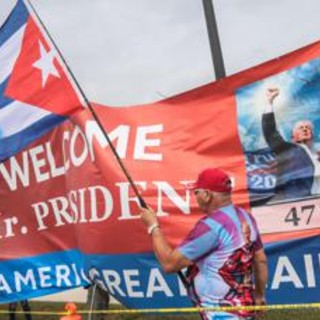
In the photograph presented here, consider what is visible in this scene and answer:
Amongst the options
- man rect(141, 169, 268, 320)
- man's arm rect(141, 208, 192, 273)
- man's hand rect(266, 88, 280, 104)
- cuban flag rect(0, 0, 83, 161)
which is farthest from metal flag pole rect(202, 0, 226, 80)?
man's arm rect(141, 208, 192, 273)

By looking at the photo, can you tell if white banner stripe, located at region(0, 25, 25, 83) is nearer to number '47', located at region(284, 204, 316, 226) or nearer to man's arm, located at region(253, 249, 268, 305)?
number '47', located at region(284, 204, 316, 226)

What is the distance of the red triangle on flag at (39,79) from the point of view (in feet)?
21.3

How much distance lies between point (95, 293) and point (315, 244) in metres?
2.18

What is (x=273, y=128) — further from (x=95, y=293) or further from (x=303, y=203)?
(x=95, y=293)

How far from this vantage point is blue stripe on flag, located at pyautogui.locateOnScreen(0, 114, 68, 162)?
21.8 ft

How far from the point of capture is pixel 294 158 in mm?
5203

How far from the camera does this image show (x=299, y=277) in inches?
203

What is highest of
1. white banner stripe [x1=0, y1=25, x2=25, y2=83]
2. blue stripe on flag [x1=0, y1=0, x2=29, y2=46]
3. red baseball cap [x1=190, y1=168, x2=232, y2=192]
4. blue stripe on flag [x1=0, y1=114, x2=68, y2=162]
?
blue stripe on flag [x1=0, y1=0, x2=29, y2=46]

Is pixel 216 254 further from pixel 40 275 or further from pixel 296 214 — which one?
A: pixel 40 275

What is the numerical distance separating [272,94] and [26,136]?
250 centimetres

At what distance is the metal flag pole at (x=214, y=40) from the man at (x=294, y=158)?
0.91 m

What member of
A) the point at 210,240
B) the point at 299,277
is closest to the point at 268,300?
the point at 299,277

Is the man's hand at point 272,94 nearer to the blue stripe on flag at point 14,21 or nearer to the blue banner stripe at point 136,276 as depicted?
the blue banner stripe at point 136,276

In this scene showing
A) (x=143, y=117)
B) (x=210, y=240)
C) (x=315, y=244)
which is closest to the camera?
(x=210, y=240)
